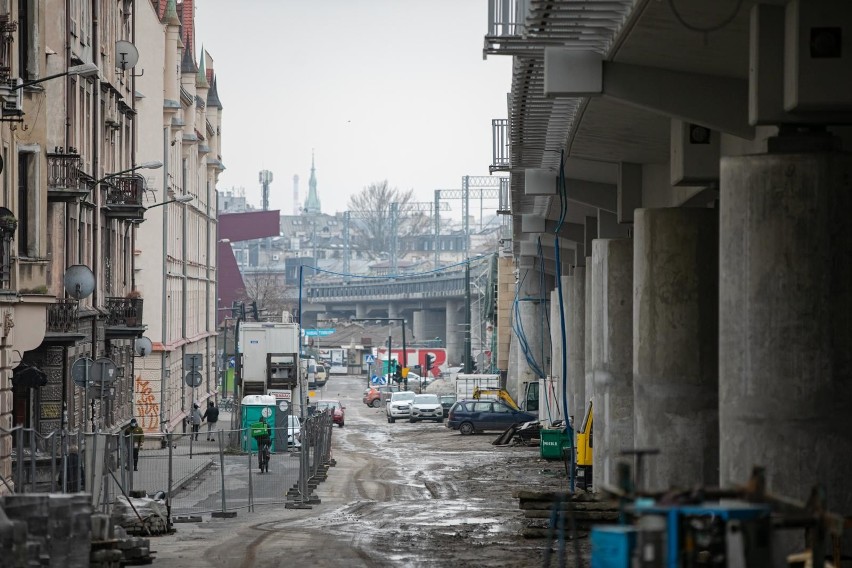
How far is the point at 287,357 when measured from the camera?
193 ft

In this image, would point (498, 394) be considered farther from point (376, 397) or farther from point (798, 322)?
point (798, 322)

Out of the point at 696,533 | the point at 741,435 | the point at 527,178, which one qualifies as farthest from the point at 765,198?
the point at 527,178

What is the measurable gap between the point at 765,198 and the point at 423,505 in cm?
1542

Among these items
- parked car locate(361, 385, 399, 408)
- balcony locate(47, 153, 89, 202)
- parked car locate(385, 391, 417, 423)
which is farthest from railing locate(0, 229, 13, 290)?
parked car locate(361, 385, 399, 408)

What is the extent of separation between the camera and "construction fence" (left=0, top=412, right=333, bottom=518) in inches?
939

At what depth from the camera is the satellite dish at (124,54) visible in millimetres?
45906

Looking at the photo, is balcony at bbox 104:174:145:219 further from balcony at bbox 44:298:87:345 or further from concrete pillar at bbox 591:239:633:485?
concrete pillar at bbox 591:239:633:485

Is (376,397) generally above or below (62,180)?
below

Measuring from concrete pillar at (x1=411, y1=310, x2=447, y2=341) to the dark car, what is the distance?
10249 cm

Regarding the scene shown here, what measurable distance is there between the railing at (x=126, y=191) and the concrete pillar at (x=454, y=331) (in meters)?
103

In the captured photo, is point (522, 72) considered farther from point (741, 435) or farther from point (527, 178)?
point (527, 178)

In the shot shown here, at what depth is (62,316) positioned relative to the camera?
34500 millimetres

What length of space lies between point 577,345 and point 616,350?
17.4 metres

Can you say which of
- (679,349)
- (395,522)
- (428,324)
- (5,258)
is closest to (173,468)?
(5,258)
